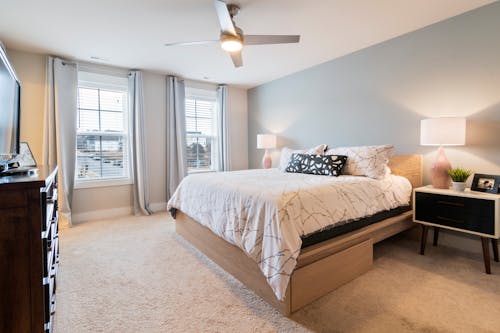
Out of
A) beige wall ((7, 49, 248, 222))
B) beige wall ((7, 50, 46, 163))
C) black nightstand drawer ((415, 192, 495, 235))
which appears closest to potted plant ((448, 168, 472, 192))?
black nightstand drawer ((415, 192, 495, 235))

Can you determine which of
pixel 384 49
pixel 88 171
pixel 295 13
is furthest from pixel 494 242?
pixel 88 171

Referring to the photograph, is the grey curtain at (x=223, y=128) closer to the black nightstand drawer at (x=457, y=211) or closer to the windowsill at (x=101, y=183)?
the windowsill at (x=101, y=183)

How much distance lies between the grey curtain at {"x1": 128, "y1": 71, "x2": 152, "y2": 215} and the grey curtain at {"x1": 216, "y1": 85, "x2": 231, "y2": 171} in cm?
142

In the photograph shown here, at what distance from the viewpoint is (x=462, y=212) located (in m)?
2.16

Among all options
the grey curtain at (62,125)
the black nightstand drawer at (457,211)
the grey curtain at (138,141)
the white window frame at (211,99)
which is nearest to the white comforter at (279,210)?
the black nightstand drawer at (457,211)

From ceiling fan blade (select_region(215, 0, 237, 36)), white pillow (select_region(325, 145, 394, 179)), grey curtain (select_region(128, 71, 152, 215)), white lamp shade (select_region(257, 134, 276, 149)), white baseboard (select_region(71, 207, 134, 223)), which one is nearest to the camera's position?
ceiling fan blade (select_region(215, 0, 237, 36))

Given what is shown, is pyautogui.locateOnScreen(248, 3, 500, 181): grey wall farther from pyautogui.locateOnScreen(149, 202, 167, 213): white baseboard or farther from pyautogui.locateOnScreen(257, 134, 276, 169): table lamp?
pyautogui.locateOnScreen(149, 202, 167, 213): white baseboard

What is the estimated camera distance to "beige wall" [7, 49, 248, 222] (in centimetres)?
325

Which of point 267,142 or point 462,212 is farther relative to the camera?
point 267,142

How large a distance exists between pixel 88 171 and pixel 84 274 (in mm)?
2152

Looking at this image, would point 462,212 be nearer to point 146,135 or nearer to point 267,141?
point 267,141

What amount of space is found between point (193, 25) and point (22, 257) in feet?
8.03

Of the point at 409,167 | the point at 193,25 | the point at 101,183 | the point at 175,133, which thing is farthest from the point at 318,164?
the point at 101,183

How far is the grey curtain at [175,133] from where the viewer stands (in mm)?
4289
